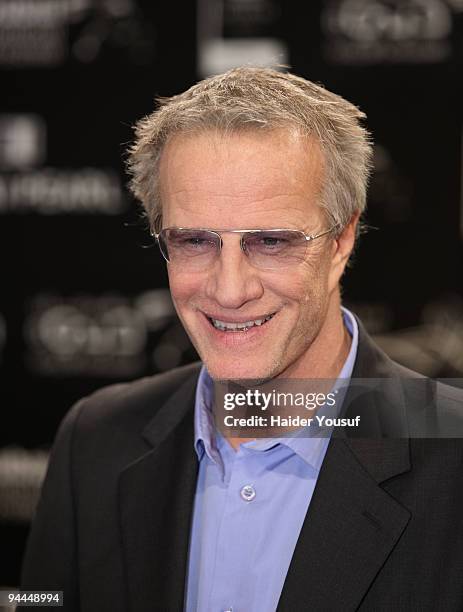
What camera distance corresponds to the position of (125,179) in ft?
7.52

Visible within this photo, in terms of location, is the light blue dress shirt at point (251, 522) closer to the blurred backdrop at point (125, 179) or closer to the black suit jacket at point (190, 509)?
the black suit jacket at point (190, 509)

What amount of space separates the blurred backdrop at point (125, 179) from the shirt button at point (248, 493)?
104cm

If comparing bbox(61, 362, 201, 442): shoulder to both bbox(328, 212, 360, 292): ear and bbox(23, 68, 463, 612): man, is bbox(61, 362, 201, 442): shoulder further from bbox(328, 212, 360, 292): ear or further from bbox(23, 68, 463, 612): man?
bbox(328, 212, 360, 292): ear

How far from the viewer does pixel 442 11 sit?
2068mm

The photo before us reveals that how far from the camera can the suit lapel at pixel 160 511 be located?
118cm

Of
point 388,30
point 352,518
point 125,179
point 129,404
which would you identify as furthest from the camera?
point 125,179

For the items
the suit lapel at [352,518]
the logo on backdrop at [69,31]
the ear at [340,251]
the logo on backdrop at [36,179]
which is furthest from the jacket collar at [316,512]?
the logo on backdrop at [69,31]

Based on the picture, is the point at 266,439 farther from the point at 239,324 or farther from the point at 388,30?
the point at 388,30

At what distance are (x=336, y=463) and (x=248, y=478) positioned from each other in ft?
0.46

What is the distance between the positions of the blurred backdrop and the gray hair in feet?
2.83

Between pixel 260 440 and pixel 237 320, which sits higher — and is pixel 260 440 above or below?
below

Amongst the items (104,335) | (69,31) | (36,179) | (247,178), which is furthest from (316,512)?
(69,31)

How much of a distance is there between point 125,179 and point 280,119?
1.24 metres

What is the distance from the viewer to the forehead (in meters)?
1.10
